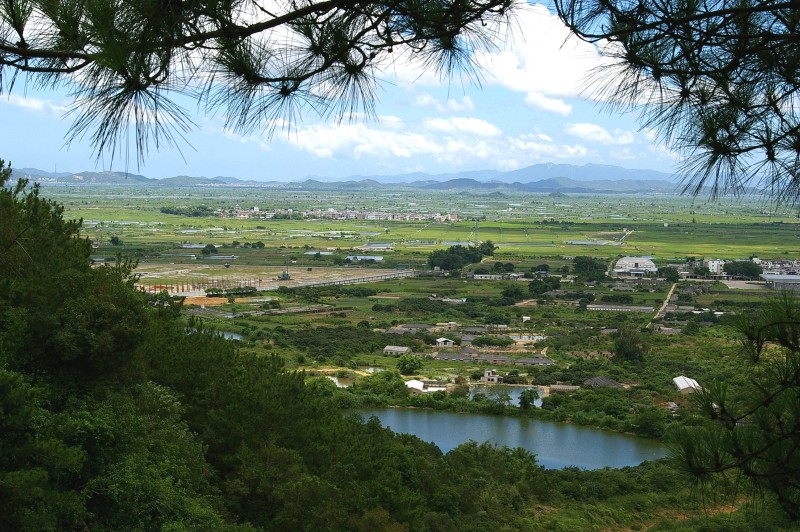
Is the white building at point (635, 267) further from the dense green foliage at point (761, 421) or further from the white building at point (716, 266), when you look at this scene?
the dense green foliage at point (761, 421)

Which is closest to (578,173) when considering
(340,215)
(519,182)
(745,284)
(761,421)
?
(519,182)

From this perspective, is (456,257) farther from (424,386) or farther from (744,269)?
(424,386)

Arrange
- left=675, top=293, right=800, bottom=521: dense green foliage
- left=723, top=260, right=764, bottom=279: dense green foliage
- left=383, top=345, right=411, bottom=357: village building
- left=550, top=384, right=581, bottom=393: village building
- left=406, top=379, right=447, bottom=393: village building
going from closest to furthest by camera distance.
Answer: left=675, top=293, right=800, bottom=521: dense green foliage, left=406, top=379, right=447, bottom=393: village building, left=550, top=384, right=581, bottom=393: village building, left=383, top=345, right=411, bottom=357: village building, left=723, top=260, right=764, bottom=279: dense green foliage

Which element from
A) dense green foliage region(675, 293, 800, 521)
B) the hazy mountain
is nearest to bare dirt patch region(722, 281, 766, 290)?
dense green foliage region(675, 293, 800, 521)

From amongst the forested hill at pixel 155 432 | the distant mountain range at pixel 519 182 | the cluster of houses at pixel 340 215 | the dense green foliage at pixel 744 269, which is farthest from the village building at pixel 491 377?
the distant mountain range at pixel 519 182

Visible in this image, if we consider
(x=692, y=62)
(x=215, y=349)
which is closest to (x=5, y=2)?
(x=692, y=62)

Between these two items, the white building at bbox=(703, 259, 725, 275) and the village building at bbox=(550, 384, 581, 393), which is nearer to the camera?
the village building at bbox=(550, 384, 581, 393)

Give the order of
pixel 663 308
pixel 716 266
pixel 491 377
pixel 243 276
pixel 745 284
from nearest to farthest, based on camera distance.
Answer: pixel 491 377, pixel 663 308, pixel 745 284, pixel 243 276, pixel 716 266

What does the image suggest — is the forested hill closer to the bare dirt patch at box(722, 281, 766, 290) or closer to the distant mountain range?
the bare dirt patch at box(722, 281, 766, 290)

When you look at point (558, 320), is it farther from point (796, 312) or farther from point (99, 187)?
point (99, 187)
